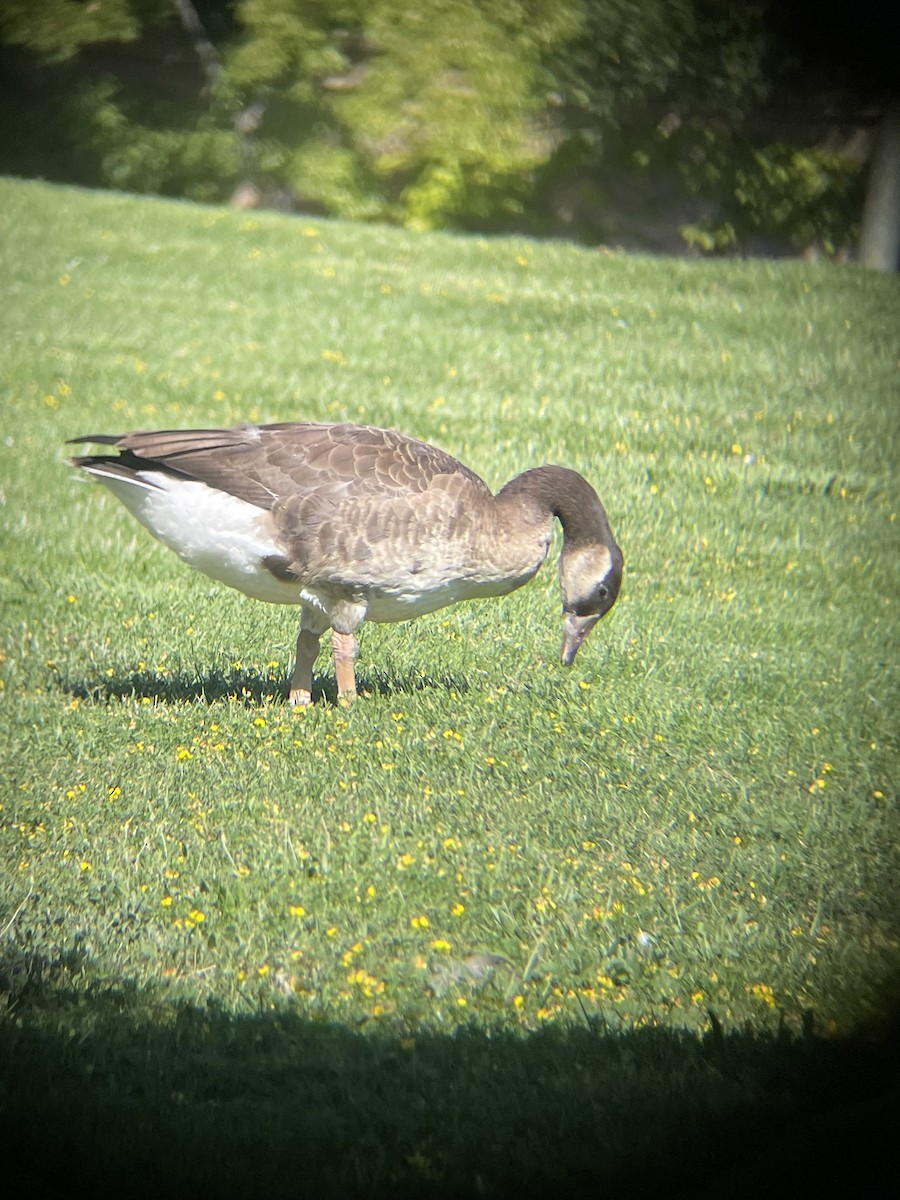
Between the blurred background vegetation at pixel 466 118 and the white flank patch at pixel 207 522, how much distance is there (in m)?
5.58

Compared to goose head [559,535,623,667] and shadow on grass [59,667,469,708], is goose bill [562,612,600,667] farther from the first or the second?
shadow on grass [59,667,469,708]

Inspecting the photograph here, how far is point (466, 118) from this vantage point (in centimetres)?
1614

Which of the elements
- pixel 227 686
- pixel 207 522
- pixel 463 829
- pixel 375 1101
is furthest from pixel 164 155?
pixel 375 1101

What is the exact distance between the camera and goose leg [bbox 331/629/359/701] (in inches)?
273

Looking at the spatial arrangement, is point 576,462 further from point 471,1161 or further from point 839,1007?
point 471,1161

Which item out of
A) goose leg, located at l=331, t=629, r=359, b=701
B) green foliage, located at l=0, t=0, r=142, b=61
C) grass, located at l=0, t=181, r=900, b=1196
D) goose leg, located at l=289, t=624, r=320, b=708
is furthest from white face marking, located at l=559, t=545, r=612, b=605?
green foliage, located at l=0, t=0, r=142, b=61

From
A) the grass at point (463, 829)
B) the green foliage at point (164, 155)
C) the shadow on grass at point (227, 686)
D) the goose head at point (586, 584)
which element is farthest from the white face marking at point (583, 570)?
the green foliage at point (164, 155)

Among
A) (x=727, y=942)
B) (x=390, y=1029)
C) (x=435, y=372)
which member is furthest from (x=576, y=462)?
(x=390, y=1029)

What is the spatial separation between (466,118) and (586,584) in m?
10.8

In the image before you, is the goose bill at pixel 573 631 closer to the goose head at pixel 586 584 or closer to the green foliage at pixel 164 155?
the goose head at pixel 586 584

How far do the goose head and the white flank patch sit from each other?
1.55 meters

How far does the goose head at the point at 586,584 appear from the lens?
7.09 meters

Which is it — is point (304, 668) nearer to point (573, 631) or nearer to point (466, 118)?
point (573, 631)

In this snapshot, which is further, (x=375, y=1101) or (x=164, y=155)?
(x=164, y=155)
